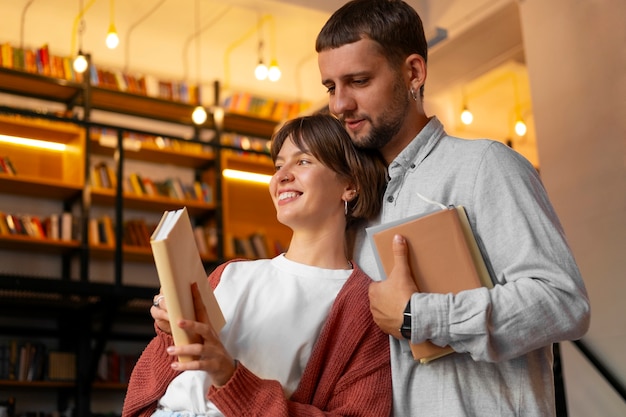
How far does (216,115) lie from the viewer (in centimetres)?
778

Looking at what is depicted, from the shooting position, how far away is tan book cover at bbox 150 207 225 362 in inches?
57.7

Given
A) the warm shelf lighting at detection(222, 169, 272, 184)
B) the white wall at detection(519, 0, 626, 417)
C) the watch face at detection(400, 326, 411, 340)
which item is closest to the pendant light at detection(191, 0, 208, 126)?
the warm shelf lighting at detection(222, 169, 272, 184)

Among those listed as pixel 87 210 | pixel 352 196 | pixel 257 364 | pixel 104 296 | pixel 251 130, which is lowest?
pixel 257 364

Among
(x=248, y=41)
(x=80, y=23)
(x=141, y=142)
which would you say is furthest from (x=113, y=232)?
(x=248, y=41)

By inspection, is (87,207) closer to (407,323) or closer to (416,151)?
(416,151)

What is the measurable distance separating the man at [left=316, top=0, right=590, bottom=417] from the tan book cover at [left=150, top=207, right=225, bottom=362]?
35 centimetres

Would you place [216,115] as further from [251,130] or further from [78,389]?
[78,389]

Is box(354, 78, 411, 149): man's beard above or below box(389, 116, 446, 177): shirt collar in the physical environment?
above

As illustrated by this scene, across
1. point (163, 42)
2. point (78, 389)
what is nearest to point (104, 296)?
point (78, 389)

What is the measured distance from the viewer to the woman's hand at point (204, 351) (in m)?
1.48

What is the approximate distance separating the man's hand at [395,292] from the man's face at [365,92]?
355mm

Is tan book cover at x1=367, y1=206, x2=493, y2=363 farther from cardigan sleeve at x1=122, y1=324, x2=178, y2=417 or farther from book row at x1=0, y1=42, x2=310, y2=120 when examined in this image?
book row at x1=0, y1=42, x2=310, y2=120

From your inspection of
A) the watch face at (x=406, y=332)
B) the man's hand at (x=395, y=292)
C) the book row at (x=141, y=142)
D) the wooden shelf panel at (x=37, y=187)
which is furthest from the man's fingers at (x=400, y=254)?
the wooden shelf panel at (x=37, y=187)

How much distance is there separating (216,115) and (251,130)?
19.1 inches
